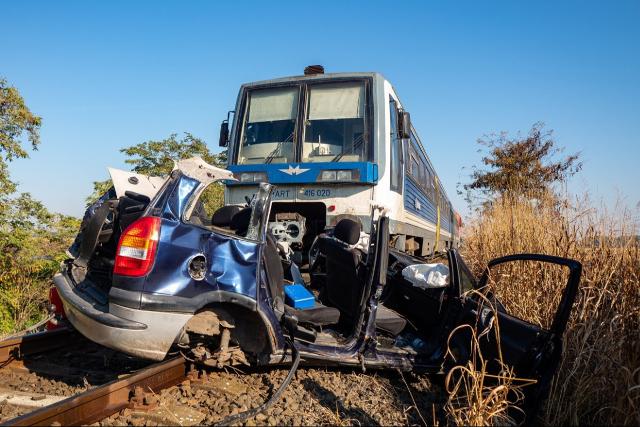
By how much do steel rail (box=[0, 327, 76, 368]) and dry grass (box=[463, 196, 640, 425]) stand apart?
3.87 meters

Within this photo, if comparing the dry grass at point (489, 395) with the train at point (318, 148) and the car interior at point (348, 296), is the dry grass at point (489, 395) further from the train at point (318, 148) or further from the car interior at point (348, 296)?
the train at point (318, 148)

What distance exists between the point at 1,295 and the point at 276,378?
20.1 ft

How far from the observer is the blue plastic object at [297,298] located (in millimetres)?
4062

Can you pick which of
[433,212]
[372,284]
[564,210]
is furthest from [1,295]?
[433,212]

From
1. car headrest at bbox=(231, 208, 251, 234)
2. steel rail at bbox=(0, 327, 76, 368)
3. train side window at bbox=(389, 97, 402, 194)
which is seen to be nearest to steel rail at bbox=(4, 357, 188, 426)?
car headrest at bbox=(231, 208, 251, 234)

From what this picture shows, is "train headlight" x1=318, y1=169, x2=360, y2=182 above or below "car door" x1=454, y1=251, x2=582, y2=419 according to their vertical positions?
above

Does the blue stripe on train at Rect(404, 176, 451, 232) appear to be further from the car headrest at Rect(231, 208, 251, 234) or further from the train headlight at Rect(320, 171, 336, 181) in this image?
the car headrest at Rect(231, 208, 251, 234)

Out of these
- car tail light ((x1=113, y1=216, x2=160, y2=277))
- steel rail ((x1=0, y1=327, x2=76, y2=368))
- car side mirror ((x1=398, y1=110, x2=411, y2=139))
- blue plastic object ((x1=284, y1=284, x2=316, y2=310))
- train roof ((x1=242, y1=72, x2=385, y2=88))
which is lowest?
steel rail ((x1=0, y1=327, x2=76, y2=368))

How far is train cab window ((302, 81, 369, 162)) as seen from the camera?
23.9ft

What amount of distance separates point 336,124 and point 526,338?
16.1ft

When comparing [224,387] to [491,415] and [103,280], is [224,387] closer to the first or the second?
[103,280]

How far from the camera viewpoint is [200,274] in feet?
10.4

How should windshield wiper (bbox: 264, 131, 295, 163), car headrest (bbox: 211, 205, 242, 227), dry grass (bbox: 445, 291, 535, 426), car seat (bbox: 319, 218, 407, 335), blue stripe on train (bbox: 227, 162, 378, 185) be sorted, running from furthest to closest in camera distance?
windshield wiper (bbox: 264, 131, 295, 163) < blue stripe on train (bbox: 227, 162, 378, 185) < car headrest (bbox: 211, 205, 242, 227) < car seat (bbox: 319, 218, 407, 335) < dry grass (bbox: 445, 291, 535, 426)

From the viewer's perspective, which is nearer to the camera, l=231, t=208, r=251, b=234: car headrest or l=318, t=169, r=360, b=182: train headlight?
l=231, t=208, r=251, b=234: car headrest
